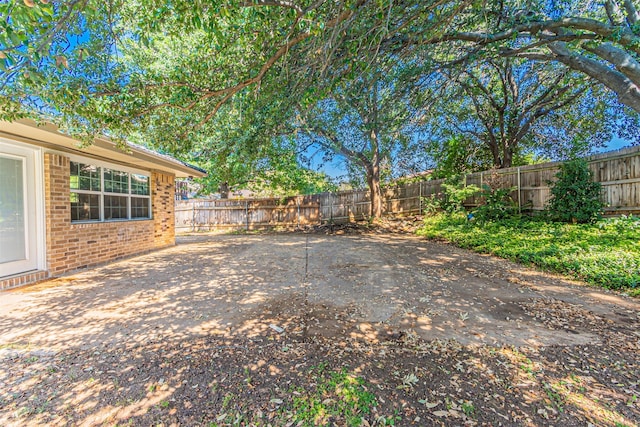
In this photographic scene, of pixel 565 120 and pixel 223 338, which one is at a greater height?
pixel 565 120

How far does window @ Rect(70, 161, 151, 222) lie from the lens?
18.1 ft

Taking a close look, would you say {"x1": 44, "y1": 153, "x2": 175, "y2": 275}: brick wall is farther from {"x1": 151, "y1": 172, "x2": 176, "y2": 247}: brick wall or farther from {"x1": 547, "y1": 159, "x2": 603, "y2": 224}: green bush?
{"x1": 547, "y1": 159, "x2": 603, "y2": 224}: green bush

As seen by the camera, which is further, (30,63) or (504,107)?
(504,107)

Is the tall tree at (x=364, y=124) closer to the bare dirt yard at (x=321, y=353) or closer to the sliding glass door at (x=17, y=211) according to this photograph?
the bare dirt yard at (x=321, y=353)

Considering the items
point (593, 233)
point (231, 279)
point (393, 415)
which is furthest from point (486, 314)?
point (593, 233)

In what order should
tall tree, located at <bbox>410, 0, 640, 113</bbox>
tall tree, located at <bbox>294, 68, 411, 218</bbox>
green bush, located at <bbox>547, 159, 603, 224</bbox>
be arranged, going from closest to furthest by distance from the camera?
tall tree, located at <bbox>410, 0, 640, 113</bbox> < tall tree, located at <bbox>294, 68, 411, 218</bbox> < green bush, located at <bbox>547, 159, 603, 224</bbox>

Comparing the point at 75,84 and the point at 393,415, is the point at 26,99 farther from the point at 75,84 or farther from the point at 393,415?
the point at 393,415

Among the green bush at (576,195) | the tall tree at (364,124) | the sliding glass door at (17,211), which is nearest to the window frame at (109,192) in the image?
the sliding glass door at (17,211)

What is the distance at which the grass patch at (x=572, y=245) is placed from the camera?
419cm

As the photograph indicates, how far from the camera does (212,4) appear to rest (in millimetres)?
2410

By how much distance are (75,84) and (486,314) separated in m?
5.16

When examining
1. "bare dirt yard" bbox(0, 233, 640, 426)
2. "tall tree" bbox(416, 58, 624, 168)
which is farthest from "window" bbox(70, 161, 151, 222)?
"tall tree" bbox(416, 58, 624, 168)

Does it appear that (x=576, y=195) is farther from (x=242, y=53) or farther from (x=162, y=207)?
(x=162, y=207)

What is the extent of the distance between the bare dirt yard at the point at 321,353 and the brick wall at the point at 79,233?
0.99 metres
